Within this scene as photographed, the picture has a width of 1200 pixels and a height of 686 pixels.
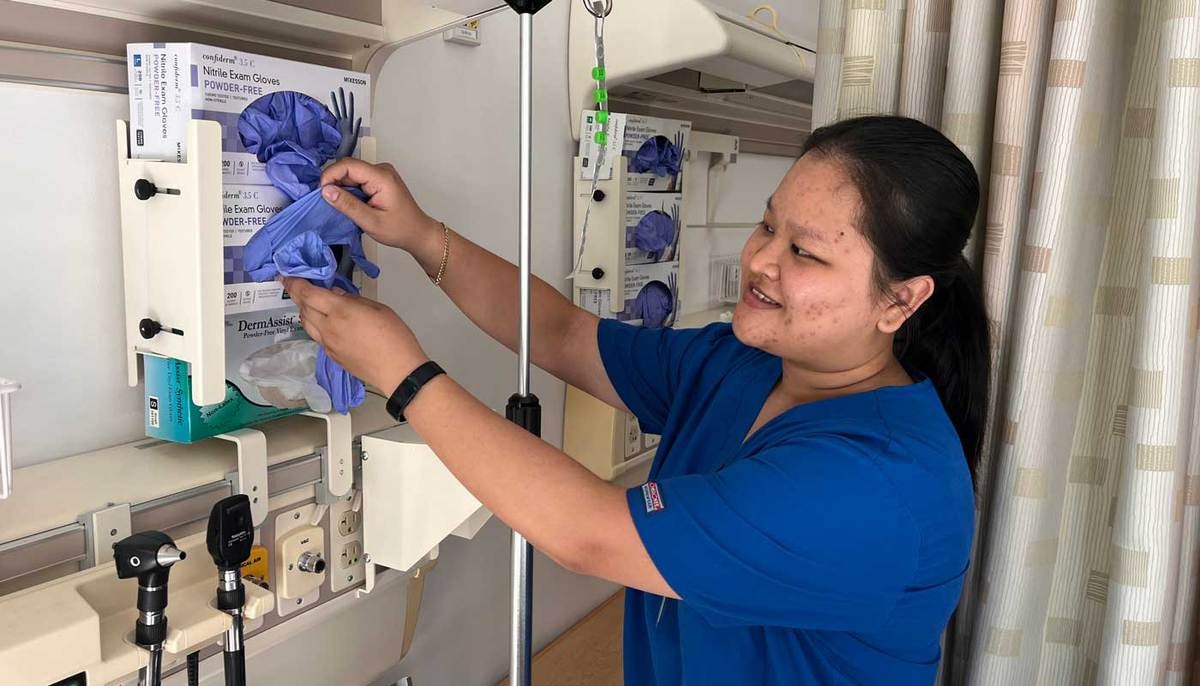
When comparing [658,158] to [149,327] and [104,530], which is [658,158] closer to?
[149,327]

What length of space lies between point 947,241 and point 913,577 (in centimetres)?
35

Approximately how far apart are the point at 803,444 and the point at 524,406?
0.94 ft

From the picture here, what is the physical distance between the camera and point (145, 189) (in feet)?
2.88

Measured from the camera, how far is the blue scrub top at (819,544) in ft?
2.64

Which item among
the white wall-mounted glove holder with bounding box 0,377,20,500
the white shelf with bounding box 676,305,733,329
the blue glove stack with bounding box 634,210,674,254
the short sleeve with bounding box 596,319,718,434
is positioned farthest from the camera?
the white shelf with bounding box 676,305,733,329

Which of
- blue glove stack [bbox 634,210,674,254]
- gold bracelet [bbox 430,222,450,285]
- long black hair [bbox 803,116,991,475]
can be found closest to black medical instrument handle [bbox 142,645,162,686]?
gold bracelet [bbox 430,222,450,285]

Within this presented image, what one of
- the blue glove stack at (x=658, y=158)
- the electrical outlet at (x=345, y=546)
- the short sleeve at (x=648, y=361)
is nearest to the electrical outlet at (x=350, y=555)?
the electrical outlet at (x=345, y=546)

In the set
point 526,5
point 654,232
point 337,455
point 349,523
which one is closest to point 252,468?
point 337,455

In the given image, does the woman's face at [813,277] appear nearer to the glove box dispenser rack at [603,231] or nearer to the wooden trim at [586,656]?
the glove box dispenser rack at [603,231]

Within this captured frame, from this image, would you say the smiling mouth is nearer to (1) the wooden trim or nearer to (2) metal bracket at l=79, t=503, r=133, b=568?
(2) metal bracket at l=79, t=503, r=133, b=568

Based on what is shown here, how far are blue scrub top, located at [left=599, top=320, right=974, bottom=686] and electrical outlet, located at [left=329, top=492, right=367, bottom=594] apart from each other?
16.6 inches

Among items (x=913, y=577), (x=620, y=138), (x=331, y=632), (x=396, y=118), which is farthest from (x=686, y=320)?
(x=913, y=577)

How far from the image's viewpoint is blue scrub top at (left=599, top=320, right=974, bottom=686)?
806 millimetres

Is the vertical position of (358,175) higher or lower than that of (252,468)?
higher
